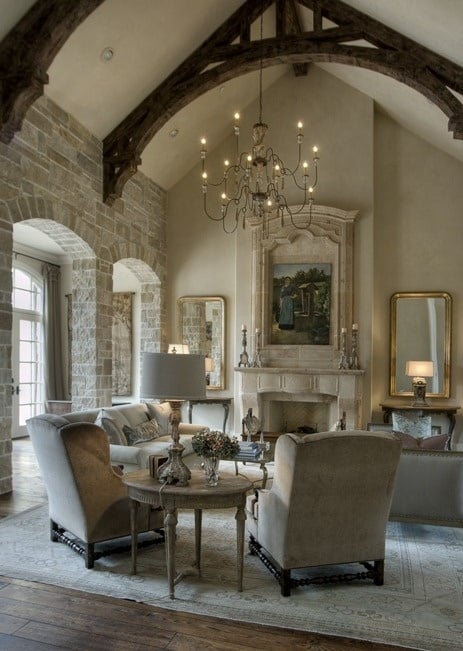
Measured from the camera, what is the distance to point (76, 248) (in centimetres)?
706

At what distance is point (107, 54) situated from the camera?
609 cm

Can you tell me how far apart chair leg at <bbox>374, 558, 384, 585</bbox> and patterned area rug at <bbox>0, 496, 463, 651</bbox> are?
0.05 m

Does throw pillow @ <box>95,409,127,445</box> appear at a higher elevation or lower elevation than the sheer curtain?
lower

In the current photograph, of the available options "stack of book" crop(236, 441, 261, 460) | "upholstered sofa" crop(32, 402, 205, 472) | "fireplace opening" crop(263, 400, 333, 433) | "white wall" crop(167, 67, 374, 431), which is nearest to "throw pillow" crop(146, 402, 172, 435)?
"upholstered sofa" crop(32, 402, 205, 472)

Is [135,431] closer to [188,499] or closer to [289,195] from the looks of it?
[188,499]

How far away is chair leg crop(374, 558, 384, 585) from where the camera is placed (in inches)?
135

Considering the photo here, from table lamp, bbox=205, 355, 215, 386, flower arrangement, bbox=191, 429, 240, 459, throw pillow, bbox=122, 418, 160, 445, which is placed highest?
table lamp, bbox=205, 355, 215, 386

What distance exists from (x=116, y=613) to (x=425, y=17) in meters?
5.70

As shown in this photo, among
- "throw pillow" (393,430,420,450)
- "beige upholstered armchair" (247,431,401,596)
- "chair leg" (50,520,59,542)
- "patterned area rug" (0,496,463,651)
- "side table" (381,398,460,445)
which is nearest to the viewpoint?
"patterned area rug" (0,496,463,651)

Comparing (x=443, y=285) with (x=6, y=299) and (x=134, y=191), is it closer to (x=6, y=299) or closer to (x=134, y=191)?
(x=134, y=191)

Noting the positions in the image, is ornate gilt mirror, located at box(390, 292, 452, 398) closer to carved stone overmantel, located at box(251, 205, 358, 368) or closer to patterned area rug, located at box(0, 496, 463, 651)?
carved stone overmantel, located at box(251, 205, 358, 368)

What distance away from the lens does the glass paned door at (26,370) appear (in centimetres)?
970

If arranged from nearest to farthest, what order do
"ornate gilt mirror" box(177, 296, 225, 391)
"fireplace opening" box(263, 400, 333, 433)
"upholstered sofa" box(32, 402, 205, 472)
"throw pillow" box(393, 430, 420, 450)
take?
"throw pillow" box(393, 430, 420, 450), "upholstered sofa" box(32, 402, 205, 472), "fireplace opening" box(263, 400, 333, 433), "ornate gilt mirror" box(177, 296, 225, 391)

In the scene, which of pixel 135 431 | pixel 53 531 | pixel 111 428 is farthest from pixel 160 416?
pixel 53 531
